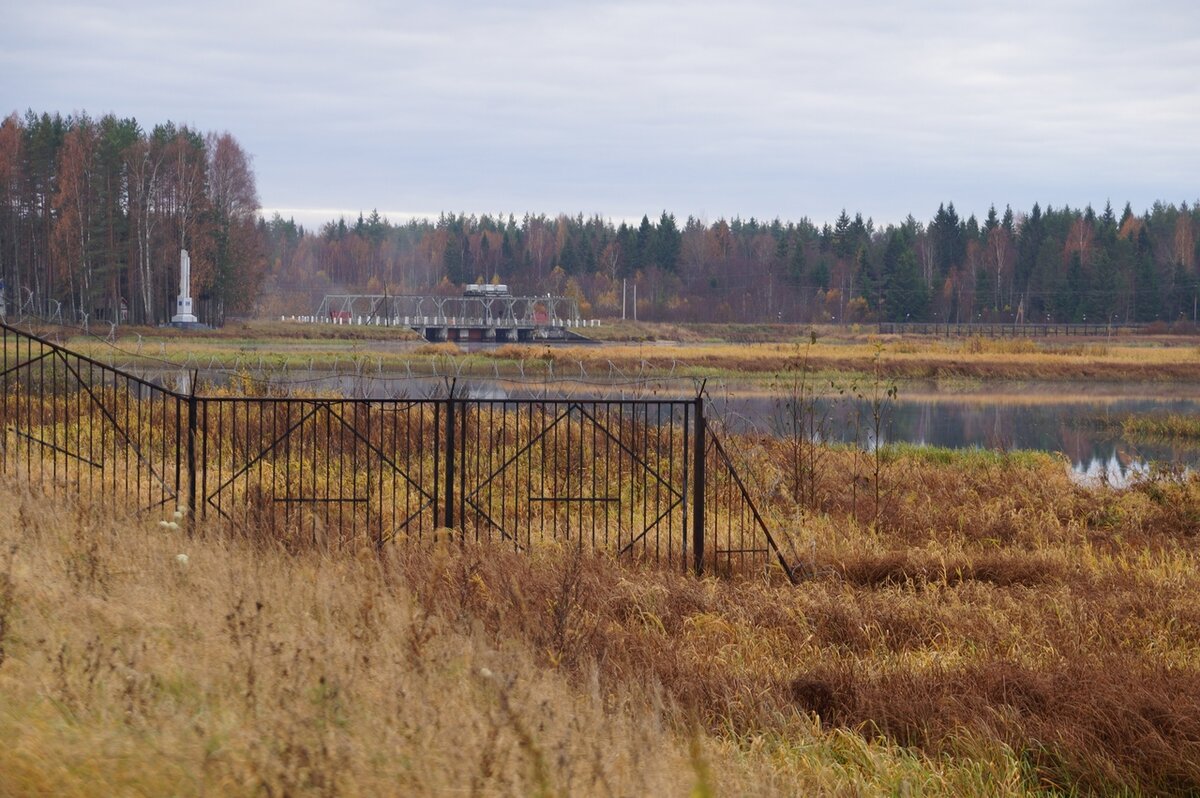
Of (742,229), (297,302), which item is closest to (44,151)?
(297,302)

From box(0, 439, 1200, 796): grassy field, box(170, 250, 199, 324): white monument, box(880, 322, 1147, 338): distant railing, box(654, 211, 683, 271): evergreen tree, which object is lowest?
box(0, 439, 1200, 796): grassy field

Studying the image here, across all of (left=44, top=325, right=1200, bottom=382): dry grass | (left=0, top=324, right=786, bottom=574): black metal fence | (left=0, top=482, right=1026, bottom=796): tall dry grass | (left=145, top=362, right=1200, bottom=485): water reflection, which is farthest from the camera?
(left=44, top=325, right=1200, bottom=382): dry grass

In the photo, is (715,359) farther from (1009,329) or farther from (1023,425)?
(1009,329)

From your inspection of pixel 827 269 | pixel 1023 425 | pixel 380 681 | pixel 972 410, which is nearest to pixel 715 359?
pixel 972 410

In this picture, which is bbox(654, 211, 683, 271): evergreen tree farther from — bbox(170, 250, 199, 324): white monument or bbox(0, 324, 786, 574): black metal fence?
bbox(0, 324, 786, 574): black metal fence

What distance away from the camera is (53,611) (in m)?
6.91

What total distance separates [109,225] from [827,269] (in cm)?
7585

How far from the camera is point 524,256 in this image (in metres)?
150

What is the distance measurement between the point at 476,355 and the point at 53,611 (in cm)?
5252

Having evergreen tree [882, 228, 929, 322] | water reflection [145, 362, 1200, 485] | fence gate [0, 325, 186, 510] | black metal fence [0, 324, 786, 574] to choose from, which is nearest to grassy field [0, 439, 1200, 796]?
black metal fence [0, 324, 786, 574]

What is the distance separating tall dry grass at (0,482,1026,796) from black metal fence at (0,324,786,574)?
1.58 m

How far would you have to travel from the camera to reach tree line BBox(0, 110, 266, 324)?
2741 inches

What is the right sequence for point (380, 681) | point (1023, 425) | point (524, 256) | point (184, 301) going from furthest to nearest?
1. point (524, 256)
2. point (184, 301)
3. point (1023, 425)
4. point (380, 681)

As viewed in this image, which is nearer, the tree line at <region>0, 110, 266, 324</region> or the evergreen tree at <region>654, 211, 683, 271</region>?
the tree line at <region>0, 110, 266, 324</region>
